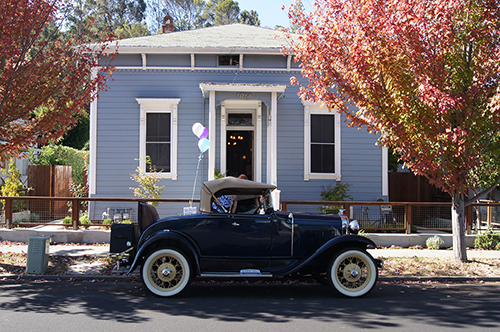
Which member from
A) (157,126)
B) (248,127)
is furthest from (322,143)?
(157,126)

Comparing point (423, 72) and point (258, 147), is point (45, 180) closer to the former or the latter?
point (258, 147)

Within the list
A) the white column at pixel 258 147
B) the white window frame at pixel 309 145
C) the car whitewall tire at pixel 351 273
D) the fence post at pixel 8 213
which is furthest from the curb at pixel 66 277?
the white window frame at pixel 309 145

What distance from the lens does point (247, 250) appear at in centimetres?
613

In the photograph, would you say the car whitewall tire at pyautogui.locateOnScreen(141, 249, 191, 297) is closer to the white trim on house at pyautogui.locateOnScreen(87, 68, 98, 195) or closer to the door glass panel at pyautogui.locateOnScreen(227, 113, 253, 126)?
the white trim on house at pyautogui.locateOnScreen(87, 68, 98, 195)

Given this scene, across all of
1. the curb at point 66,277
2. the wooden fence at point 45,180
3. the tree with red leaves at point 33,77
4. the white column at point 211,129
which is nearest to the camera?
the curb at point 66,277

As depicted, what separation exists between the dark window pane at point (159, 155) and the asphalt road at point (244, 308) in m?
6.10

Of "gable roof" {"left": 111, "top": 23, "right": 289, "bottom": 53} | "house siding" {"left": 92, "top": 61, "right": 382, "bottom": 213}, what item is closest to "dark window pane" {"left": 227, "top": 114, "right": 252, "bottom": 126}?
"house siding" {"left": 92, "top": 61, "right": 382, "bottom": 213}

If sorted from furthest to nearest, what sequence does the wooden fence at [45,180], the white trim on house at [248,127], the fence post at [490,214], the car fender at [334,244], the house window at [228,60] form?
the wooden fence at [45,180]
the house window at [228,60]
the white trim on house at [248,127]
the fence post at [490,214]
the car fender at [334,244]

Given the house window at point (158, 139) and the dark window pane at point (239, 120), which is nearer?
the house window at point (158, 139)

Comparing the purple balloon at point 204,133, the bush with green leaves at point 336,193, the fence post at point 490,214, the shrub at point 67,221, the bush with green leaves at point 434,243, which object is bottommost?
the bush with green leaves at point 434,243

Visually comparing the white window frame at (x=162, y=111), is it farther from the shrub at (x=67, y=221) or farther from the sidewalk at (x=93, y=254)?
the sidewalk at (x=93, y=254)

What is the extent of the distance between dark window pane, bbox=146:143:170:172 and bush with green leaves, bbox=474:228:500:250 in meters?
9.11

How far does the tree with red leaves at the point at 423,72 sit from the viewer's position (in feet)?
24.3

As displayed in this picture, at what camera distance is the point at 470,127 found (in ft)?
25.7
